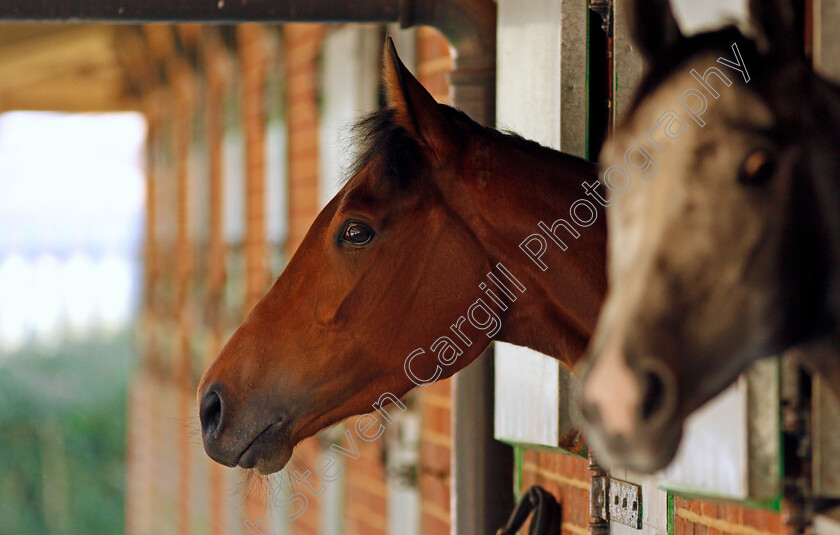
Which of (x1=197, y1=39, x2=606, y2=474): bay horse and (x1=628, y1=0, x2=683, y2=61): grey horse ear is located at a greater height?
(x1=628, y1=0, x2=683, y2=61): grey horse ear

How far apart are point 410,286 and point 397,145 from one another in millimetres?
248

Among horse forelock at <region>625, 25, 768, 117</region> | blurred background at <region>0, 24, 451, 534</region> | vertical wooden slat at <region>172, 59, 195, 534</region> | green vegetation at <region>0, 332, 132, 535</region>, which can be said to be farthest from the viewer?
green vegetation at <region>0, 332, 132, 535</region>

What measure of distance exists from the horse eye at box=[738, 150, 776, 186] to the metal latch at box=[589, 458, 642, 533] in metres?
1.11

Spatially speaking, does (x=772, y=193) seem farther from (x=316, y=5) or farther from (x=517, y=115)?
(x=316, y=5)

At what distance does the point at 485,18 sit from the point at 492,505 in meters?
1.28

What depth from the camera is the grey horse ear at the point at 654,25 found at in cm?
113

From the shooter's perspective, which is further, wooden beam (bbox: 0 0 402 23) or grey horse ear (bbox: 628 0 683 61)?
wooden beam (bbox: 0 0 402 23)

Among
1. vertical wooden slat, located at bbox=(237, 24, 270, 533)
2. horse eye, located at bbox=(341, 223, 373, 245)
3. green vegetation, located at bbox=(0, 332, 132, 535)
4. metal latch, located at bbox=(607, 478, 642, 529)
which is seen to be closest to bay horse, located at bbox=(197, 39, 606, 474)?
horse eye, located at bbox=(341, 223, 373, 245)

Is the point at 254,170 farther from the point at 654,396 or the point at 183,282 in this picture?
the point at 654,396

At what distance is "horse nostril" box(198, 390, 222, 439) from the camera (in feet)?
5.81

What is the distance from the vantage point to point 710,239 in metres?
1.03

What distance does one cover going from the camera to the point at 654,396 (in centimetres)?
99

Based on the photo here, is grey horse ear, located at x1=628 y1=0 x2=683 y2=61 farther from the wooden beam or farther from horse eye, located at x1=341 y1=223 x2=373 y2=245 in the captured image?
the wooden beam

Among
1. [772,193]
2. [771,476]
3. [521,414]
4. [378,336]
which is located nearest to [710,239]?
[772,193]
